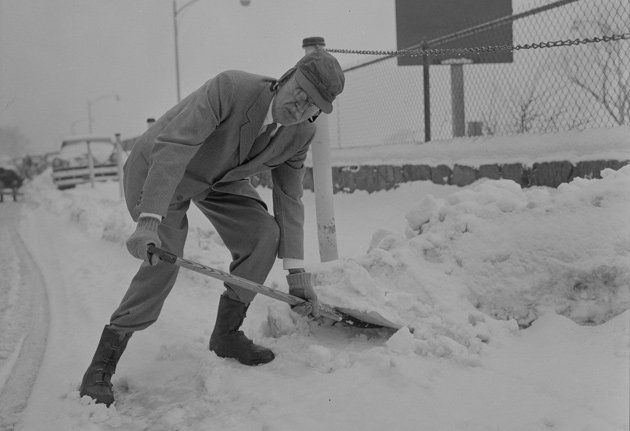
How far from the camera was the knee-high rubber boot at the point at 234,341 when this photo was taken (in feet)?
9.94

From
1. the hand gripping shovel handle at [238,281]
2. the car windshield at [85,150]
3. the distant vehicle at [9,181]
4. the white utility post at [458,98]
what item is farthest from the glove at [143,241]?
the car windshield at [85,150]

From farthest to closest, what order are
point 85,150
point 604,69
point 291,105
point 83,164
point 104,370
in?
point 85,150 → point 83,164 → point 604,69 → point 104,370 → point 291,105

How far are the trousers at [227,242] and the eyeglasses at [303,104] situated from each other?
644 mm

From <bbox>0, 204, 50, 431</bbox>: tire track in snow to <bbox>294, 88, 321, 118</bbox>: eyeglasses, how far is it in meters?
1.71

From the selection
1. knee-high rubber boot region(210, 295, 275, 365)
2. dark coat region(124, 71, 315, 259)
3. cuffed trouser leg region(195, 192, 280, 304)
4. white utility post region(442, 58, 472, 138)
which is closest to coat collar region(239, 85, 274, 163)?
dark coat region(124, 71, 315, 259)

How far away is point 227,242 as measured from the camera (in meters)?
3.20

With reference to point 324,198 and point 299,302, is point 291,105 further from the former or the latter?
point 324,198

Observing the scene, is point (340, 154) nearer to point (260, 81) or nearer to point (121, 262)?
point (121, 262)

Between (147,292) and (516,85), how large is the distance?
15.1 feet

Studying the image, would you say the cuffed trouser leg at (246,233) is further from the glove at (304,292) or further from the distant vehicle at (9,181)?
the distant vehicle at (9,181)

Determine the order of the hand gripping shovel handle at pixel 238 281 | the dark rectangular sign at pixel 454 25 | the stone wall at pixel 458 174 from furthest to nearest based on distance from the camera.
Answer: the dark rectangular sign at pixel 454 25 < the stone wall at pixel 458 174 < the hand gripping shovel handle at pixel 238 281

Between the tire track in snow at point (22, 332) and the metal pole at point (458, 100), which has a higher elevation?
the metal pole at point (458, 100)

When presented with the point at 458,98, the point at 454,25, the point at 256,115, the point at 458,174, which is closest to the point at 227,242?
the point at 256,115

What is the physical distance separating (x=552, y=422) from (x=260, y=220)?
1552 millimetres
